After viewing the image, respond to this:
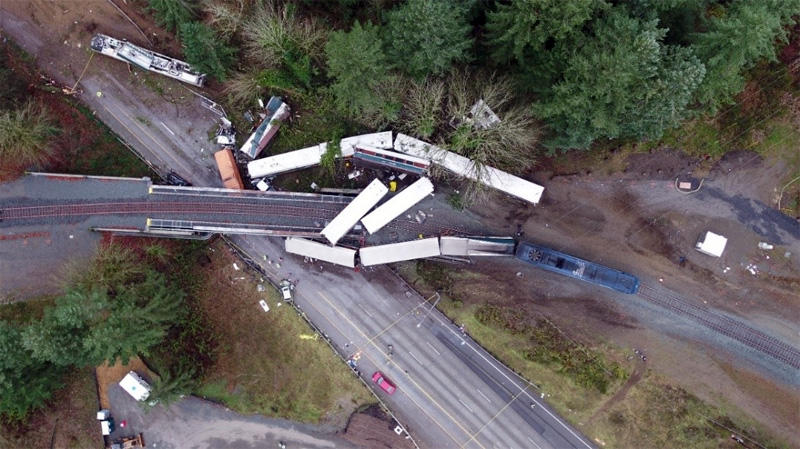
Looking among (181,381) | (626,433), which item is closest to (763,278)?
(626,433)

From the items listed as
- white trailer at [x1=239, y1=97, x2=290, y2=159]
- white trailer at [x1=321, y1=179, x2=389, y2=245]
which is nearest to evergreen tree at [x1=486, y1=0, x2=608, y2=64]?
white trailer at [x1=321, y1=179, x2=389, y2=245]

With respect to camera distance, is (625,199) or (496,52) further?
(625,199)

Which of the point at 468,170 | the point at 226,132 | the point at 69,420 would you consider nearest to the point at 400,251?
the point at 468,170

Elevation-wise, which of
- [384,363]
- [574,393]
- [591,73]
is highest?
[591,73]

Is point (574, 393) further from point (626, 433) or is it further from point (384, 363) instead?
point (384, 363)

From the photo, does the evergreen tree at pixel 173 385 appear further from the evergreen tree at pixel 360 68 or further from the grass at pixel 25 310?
the evergreen tree at pixel 360 68

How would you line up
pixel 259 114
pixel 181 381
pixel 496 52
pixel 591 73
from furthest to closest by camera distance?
pixel 259 114 < pixel 181 381 < pixel 496 52 < pixel 591 73

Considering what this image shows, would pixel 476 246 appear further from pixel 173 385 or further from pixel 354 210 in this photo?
pixel 173 385

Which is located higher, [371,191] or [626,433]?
[371,191]
